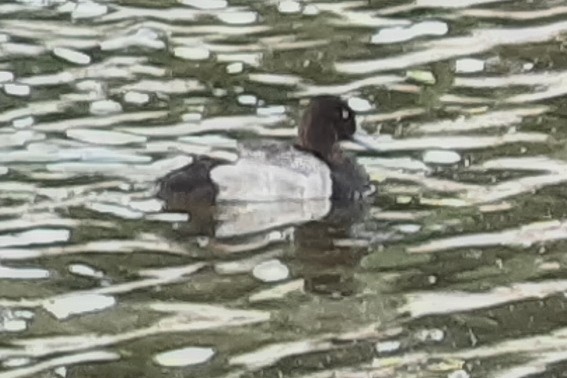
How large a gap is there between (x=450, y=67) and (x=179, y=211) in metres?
3.58

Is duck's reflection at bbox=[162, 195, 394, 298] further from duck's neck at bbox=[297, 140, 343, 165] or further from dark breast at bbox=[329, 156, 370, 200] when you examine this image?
duck's neck at bbox=[297, 140, 343, 165]

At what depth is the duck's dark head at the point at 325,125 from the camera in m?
13.4

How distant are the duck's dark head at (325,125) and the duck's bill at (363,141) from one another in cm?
5

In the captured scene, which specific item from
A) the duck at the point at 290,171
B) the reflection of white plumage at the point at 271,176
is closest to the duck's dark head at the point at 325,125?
the duck at the point at 290,171

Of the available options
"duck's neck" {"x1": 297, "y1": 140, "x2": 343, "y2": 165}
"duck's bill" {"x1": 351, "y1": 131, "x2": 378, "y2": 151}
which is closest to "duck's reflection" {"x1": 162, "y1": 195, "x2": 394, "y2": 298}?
"duck's neck" {"x1": 297, "y1": 140, "x2": 343, "y2": 165}

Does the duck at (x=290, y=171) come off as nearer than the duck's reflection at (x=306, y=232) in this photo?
No

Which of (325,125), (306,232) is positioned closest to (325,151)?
(325,125)

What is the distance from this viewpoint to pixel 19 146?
13.6 metres

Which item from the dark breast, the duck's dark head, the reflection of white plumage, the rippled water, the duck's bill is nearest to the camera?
the rippled water

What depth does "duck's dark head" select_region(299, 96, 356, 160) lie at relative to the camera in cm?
1338

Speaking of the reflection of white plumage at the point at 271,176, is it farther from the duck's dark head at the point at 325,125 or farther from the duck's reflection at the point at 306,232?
the duck's dark head at the point at 325,125

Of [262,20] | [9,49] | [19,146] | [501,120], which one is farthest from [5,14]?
[501,120]

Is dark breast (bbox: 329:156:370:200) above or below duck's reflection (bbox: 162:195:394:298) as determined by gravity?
above

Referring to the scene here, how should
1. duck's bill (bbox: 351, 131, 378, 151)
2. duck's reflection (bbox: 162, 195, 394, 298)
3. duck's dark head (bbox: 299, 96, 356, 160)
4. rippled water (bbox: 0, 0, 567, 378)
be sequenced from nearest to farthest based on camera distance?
rippled water (bbox: 0, 0, 567, 378) < duck's reflection (bbox: 162, 195, 394, 298) < duck's dark head (bbox: 299, 96, 356, 160) < duck's bill (bbox: 351, 131, 378, 151)
